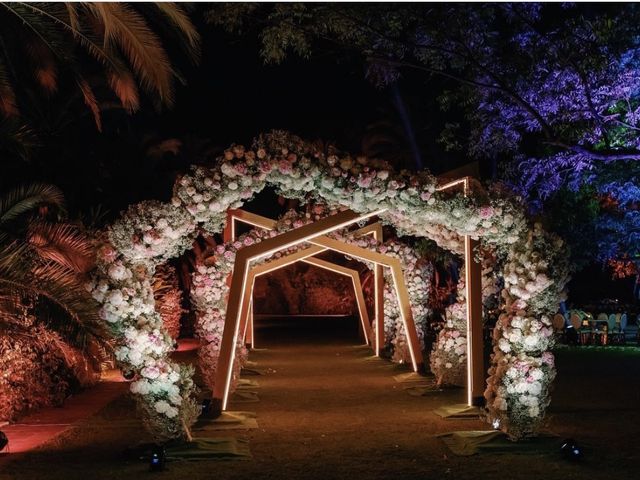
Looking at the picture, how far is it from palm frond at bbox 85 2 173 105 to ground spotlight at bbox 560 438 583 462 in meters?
6.63

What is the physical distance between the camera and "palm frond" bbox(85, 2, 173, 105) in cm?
1025

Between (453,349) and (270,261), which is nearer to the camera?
(453,349)

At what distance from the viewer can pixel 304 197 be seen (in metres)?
11.2

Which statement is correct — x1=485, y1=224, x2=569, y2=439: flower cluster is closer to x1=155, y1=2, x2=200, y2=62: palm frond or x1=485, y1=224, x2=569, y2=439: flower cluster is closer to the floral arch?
the floral arch

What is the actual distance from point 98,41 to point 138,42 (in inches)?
44.4

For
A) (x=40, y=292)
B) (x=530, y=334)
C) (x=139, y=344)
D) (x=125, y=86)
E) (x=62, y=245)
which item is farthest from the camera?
(x=125, y=86)

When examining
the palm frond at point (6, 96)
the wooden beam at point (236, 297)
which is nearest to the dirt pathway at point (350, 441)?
the wooden beam at point (236, 297)

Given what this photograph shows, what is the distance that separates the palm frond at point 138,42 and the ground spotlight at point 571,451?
663 cm

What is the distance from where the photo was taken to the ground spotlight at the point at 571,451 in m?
9.47

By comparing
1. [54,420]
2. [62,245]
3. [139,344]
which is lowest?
[54,420]

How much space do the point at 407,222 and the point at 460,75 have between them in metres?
4.34

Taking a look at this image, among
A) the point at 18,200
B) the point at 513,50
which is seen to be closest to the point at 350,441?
the point at 18,200

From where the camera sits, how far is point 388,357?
881 inches

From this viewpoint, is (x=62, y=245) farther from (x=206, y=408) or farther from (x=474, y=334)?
(x=474, y=334)
